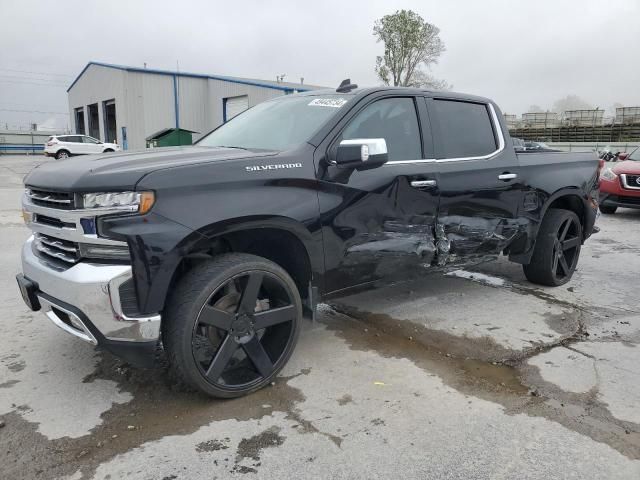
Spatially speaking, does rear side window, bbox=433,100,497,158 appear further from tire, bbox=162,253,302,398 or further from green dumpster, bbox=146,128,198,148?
green dumpster, bbox=146,128,198,148

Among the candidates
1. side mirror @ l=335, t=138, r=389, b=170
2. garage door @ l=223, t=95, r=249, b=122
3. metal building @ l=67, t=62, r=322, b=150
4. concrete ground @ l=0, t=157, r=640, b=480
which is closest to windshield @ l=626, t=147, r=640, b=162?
concrete ground @ l=0, t=157, r=640, b=480

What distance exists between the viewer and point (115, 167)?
278cm

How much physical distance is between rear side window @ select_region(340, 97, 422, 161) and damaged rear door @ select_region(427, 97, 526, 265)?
0.70 feet

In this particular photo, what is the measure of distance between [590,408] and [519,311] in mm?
1719

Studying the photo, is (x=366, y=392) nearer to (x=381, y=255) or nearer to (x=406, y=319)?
(x=381, y=255)

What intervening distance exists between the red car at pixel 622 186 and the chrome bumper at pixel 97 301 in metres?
10.0

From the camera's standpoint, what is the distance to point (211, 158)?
3.01m

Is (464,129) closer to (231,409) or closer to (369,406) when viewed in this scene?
(369,406)

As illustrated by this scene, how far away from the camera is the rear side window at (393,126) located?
363 centimetres

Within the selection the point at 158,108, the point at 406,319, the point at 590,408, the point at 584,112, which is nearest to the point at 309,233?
the point at 406,319

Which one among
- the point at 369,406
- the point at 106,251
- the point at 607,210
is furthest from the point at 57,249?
the point at 607,210

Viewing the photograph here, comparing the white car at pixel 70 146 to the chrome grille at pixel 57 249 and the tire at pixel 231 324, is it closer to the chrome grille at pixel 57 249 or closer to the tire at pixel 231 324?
the chrome grille at pixel 57 249

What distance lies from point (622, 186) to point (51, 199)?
10657mm

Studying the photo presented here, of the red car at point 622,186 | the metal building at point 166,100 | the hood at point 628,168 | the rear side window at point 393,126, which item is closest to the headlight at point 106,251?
the rear side window at point 393,126
